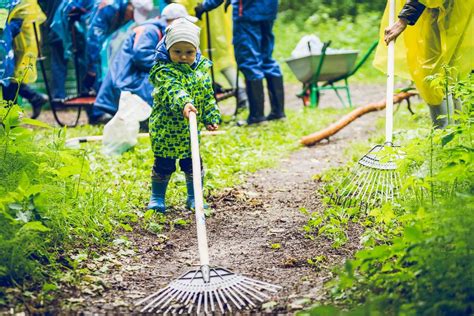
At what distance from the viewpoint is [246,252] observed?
14.8ft

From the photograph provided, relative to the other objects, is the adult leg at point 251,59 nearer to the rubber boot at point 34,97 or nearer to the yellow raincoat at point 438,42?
the rubber boot at point 34,97

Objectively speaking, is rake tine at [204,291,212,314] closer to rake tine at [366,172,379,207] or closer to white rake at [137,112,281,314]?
white rake at [137,112,281,314]

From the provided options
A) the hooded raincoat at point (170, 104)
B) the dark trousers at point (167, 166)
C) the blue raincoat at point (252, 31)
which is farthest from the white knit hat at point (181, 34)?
the blue raincoat at point (252, 31)

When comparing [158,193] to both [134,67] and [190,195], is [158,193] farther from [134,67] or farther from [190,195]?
[134,67]

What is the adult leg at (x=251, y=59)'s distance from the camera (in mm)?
8492

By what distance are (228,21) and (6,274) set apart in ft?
21.0

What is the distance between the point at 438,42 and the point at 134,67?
3.71m

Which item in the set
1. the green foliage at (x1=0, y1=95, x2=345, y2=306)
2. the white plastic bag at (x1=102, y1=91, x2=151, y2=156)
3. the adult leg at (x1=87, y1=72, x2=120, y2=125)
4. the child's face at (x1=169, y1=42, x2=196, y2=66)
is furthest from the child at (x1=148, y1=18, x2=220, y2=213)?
the adult leg at (x1=87, y1=72, x2=120, y2=125)

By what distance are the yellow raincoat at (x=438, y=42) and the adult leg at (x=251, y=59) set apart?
2.92 m

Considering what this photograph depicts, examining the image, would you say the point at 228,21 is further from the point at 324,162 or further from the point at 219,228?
the point at 219,228

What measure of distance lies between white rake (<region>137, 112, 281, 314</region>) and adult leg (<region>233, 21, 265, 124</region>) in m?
4.92

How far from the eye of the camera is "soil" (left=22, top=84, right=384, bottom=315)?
3.77 meters

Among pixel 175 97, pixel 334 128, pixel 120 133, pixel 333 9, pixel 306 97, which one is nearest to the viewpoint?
pixel 175 97

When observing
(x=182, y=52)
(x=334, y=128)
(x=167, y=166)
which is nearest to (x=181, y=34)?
(x=182, y=52)
